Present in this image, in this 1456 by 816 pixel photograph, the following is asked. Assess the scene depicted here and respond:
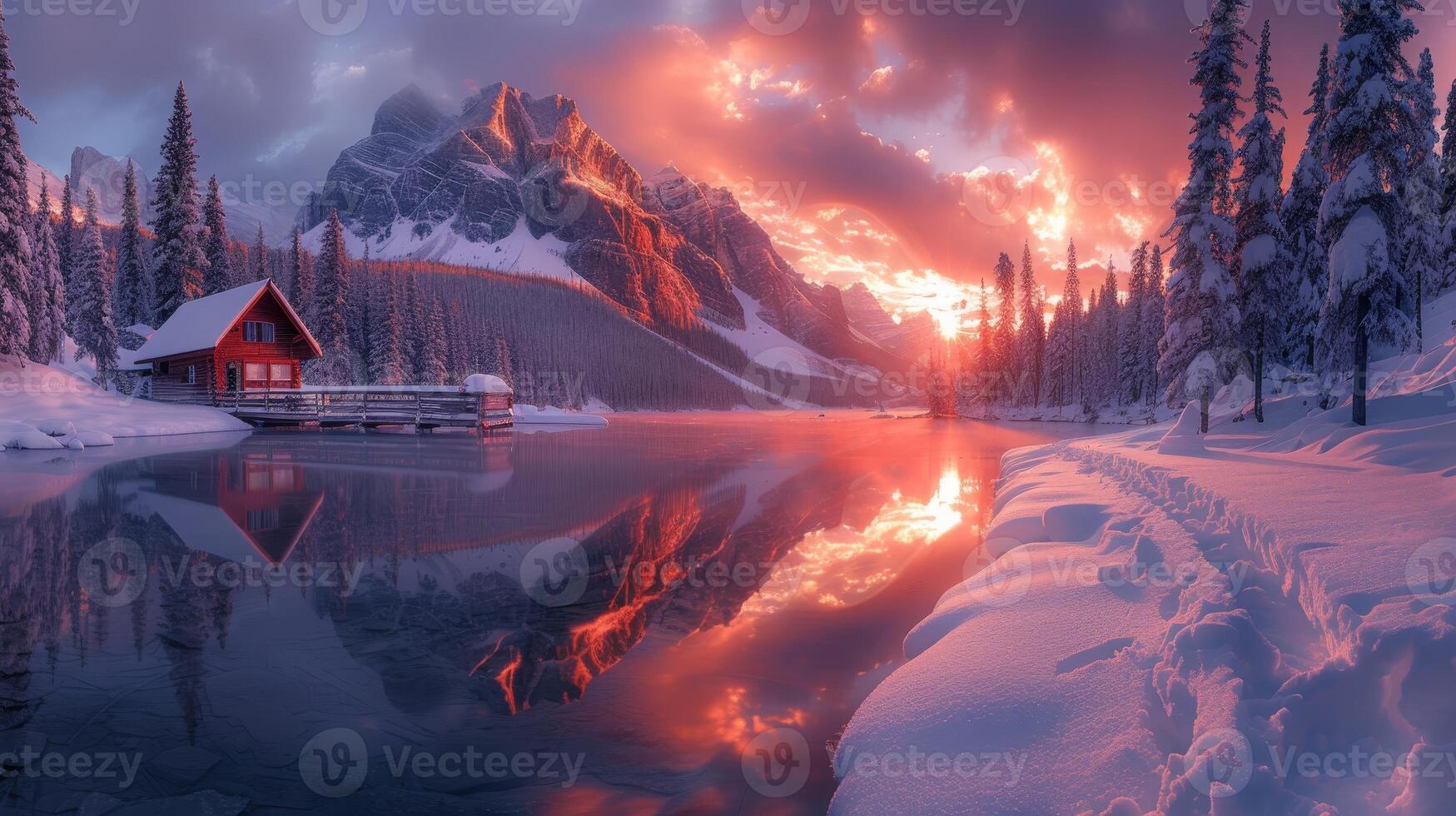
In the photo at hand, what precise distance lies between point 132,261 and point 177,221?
14.4m

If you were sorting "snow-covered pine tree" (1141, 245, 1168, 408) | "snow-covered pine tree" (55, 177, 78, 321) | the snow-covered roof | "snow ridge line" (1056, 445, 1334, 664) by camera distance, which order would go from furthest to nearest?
"snow-covered pine tree" (55, 177, 78, 321) → "snow-covered pine tree" (1141, 245, 1168, 408) → the snow-covered roof → "snow ridge line" (1056, 445, 1334, 664)

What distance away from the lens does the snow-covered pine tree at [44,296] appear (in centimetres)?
3897

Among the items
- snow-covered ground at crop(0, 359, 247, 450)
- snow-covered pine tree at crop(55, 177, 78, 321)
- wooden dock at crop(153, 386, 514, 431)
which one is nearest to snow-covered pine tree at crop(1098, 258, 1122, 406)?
wooden dock at crop(153, 386, 514, 431)

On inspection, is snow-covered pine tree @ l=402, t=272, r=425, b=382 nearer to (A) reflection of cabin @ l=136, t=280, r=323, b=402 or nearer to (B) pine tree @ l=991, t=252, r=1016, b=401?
(A) reflection of cabin @ l=136, t=280, r=323, b=402

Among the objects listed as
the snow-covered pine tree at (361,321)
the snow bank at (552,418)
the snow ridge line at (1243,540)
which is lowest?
the snow ridge line at (1243,540)

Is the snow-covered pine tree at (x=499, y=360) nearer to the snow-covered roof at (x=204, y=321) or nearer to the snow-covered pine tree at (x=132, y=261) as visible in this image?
the snow-covered pine tree at (x=132, y=261)

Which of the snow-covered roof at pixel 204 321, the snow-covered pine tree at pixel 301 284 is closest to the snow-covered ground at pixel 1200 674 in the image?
the snow-covered roof at pixel 204 321

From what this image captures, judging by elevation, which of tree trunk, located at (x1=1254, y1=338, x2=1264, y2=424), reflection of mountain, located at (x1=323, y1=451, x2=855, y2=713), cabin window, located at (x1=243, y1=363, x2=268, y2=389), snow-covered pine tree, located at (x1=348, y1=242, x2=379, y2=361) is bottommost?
reflection of mountain, located at (x1=323, y1=451, x2=855, y2=713)

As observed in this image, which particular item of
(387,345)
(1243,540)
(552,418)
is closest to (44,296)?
(387,345)

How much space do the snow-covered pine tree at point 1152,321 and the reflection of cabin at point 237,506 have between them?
63501 mm

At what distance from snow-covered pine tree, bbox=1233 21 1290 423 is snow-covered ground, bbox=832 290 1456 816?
62.9 ft

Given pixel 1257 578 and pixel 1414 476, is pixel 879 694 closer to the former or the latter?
pixel 1257 578

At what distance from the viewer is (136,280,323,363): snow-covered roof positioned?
125ft

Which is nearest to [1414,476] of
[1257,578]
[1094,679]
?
[1257,578]
